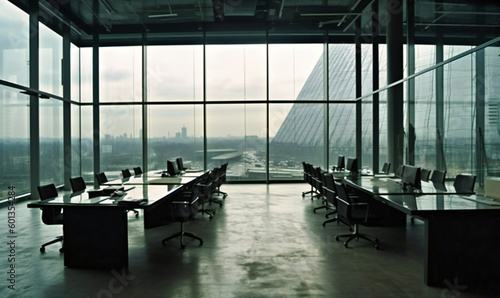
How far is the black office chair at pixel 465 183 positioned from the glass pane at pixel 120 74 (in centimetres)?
940

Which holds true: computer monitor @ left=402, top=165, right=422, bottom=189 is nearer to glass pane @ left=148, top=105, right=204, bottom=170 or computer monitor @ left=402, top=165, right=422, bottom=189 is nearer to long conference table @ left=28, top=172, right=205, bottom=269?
long conference table @ left=28, top=172, right=205, bottom=269

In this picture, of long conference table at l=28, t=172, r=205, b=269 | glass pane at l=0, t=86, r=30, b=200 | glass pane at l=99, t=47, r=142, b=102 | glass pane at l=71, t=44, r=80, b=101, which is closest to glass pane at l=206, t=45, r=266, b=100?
glass pane at l=99, t=47, r=142, b=102

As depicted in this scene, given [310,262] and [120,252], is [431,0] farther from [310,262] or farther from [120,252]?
[120,252]

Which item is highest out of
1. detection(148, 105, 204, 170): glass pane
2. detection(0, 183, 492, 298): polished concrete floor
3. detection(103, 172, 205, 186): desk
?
detection(148, 105, 204, 170): glass pane

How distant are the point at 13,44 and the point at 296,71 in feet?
26.6

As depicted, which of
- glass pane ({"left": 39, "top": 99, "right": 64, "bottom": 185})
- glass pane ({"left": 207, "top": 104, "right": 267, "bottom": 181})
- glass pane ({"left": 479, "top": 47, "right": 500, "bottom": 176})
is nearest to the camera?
glass pane ({"left": 479, "top": 47, "right": 500, "bottom": 176})

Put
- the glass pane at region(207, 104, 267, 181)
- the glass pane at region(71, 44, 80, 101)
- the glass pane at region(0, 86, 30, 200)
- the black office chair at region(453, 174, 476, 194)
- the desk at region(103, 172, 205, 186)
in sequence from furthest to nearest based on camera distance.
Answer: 1. the glass pane at region(207, 104, 267, 181)
2. the glass pane at region(71, 44, 80, 101)
3. the glass pane at region(0, 86, 30, 200)
4. the desk at region(103, 172, 205, 186)
5. the black office chair at region(453, 174, 476, 194)

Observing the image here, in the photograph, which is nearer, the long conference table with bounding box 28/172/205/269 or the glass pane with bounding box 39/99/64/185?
the long conference table with bounding box 28/172/205/269

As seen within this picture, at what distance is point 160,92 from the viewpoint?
11086mm

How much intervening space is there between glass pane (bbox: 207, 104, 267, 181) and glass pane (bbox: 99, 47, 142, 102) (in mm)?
2668

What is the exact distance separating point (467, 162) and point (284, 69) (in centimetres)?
625

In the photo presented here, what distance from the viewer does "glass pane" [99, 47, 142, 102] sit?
1104cm

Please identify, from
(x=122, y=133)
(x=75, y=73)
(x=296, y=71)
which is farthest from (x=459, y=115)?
(x=75, y=73)

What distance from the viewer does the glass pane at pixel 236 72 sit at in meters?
11.1
